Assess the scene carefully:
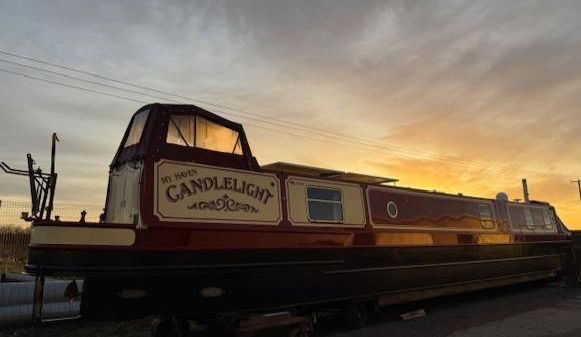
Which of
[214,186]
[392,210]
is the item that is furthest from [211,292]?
[392,210]

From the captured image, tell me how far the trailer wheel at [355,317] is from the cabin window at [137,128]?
5363mm

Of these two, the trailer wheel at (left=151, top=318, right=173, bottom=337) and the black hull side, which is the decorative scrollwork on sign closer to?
the black hull side

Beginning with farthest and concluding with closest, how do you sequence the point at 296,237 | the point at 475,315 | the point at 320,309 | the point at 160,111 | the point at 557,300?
the point at 557,300
the point at 475,315
the point at 320,309
the point at 296,237
the point at 160,111

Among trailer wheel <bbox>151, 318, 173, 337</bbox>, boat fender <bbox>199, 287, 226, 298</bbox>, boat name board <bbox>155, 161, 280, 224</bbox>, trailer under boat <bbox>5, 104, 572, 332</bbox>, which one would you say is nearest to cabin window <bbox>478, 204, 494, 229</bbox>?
trailer under boat <bbox>5, 104, 572, 332</bbox>

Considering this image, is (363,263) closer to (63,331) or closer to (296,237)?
(296,237)

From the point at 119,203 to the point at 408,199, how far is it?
6.95 m

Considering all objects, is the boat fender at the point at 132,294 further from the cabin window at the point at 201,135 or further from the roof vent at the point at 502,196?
the roof vent at the point at 502,196

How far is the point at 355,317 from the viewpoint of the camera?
1020 centimetres

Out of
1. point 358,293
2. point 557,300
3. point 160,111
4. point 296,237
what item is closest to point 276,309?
point 296,237

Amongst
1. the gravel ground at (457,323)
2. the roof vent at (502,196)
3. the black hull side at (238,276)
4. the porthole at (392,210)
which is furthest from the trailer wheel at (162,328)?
the roof vent at (502,196)

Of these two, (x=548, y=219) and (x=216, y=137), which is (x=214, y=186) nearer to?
(x=216, y=137)

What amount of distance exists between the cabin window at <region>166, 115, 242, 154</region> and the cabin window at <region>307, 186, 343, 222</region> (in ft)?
6.02

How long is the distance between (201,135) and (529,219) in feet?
43.8

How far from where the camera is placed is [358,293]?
10.1 meters
